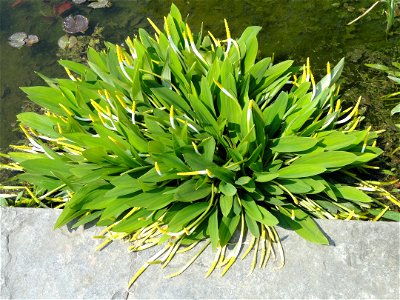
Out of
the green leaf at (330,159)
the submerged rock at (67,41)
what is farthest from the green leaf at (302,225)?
the submerged rock at (67,41)

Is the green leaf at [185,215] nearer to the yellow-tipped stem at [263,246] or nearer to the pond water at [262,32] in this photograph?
the yellow-tipped stem at [263,246]

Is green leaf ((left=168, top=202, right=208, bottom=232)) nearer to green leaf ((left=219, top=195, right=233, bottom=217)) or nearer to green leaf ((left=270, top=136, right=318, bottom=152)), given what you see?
green leaf ((left=219, top=195, right=233, bottom=217))

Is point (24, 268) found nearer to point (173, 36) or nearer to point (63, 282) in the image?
point (63, 282)

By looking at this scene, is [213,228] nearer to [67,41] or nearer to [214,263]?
[214,263]

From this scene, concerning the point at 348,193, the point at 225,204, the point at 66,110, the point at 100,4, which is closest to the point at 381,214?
A: the point at 348,193

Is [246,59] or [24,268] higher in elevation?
[246,59]

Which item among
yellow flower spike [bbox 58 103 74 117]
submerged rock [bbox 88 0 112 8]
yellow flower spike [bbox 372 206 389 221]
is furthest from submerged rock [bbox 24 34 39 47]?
yellow flower spike [bbox 372 206 389 221]

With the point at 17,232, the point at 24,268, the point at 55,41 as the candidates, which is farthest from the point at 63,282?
the point at 55,41
